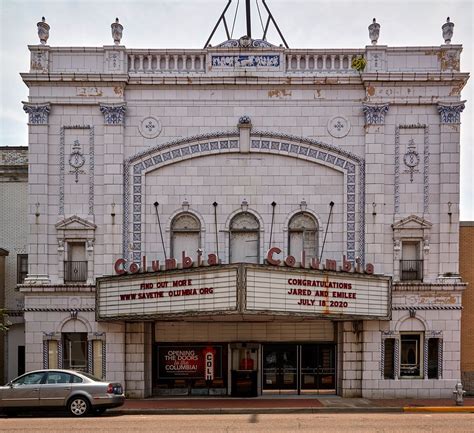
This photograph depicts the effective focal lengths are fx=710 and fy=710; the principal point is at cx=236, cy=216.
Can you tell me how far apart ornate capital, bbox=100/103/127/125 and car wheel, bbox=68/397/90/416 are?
9.85 metres

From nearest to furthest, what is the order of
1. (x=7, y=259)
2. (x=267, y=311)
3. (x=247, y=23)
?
(x=267, y=311) < (x=247, y=23) < (x=7, y=259)

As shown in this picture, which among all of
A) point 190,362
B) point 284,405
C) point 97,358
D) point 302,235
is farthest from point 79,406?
point 302,235

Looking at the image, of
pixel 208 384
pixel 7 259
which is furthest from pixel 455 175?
pixel 7 259

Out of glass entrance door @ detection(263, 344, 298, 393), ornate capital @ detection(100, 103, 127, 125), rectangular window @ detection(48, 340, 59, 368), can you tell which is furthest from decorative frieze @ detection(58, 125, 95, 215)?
glass entrance door @ detection(263, 344, 298, 393)

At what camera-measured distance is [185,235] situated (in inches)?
1001

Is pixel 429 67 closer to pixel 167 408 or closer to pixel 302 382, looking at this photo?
pixel 302 382

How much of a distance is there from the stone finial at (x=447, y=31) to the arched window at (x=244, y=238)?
370 inches

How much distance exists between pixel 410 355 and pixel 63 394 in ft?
39.6

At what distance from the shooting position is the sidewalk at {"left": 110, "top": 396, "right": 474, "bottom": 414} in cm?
2219

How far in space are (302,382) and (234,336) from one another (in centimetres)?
300

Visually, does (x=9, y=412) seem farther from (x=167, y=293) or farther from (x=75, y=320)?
(x=167, y=293)

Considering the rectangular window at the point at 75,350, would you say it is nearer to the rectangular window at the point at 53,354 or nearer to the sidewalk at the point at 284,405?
the rectangular window at the point at 53,354

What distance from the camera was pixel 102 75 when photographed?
2509 centimetres

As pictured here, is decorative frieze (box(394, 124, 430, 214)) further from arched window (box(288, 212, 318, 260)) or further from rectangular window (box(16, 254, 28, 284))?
rectangular window (box(16, 254, 28, 284))
